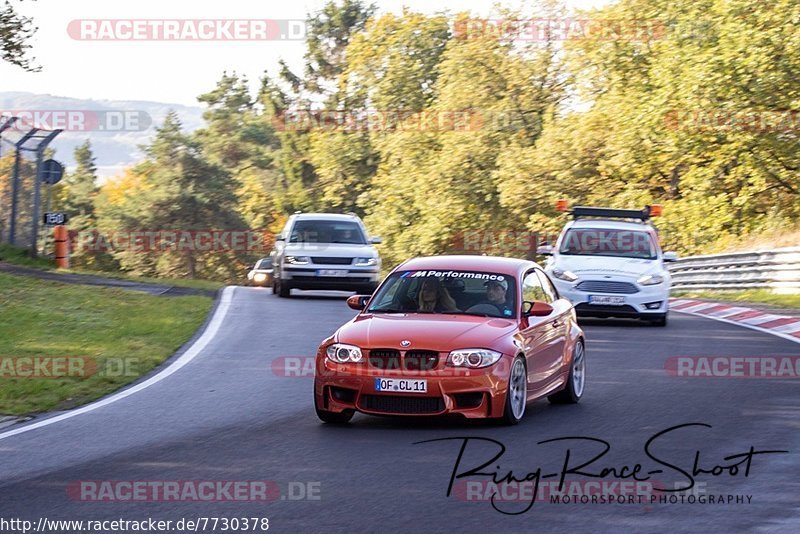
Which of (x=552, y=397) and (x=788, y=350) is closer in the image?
(x=552, y=397)

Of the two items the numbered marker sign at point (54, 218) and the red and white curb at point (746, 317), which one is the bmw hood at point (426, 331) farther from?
the numbered marker sign at point (54, 218)

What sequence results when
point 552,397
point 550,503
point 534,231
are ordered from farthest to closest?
1. point 534,231
2. point 552,397
3. point 550,503

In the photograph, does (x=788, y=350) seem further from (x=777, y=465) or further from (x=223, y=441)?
(x=223, y=441)

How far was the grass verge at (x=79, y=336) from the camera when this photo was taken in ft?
43.9

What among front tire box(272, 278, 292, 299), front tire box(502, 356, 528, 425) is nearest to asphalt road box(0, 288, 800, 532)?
front tire box(502, 356, 528, 425)

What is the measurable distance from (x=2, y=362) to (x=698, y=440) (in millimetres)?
8595

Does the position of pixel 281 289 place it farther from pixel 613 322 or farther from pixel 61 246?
pixel 613 322

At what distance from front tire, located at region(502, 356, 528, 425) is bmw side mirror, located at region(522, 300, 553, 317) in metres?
0.58

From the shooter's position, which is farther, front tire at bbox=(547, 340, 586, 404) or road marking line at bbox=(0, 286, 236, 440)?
front tire at bbox=(547, 340, 586, 404)

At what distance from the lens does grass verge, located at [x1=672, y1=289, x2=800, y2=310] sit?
1032 inches

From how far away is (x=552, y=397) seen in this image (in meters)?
12.5

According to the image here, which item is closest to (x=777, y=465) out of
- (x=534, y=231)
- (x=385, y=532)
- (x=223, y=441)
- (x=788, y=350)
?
(x=385, y=532)

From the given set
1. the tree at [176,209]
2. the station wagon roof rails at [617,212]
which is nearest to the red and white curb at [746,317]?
the station wagon roof rails at [617,212]

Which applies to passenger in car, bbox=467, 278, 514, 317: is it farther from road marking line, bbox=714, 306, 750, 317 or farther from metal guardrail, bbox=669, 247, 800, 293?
metal guardrail, bbox=669, 247, 800, 293
